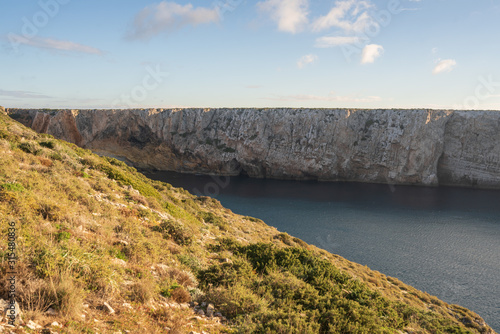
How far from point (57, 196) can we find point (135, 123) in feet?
230

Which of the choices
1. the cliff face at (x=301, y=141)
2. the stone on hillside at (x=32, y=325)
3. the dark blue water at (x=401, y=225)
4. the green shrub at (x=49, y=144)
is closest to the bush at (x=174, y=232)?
the stone on hillside at (x=32, y=325)

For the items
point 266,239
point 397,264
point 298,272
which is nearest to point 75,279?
point 298,272

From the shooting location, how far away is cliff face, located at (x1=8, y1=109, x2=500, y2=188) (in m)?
58.4

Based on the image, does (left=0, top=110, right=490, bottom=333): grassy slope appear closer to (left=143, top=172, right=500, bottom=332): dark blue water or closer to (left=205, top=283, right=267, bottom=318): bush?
(left=205, top=283, right=267, bottom=318): bush

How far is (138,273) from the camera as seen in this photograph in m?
6.38

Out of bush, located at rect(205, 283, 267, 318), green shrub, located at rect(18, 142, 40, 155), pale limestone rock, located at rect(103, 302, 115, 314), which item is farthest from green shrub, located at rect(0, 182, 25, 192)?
bush, located at rect(205, 283, 267, 318)

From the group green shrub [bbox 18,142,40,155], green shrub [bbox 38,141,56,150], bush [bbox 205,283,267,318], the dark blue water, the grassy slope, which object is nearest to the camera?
the grassy slope

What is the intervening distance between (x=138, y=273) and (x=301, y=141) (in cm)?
6221

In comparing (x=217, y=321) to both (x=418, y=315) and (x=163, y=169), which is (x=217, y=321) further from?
(x=163, y=169)

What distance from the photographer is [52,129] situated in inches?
2911

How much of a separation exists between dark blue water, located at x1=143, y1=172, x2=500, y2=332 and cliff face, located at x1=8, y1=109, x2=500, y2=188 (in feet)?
18.3

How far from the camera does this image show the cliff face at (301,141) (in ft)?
192

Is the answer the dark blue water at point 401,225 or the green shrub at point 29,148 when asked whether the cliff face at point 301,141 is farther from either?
the green shrub at point 29,148

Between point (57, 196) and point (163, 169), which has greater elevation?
point (57, 196)
